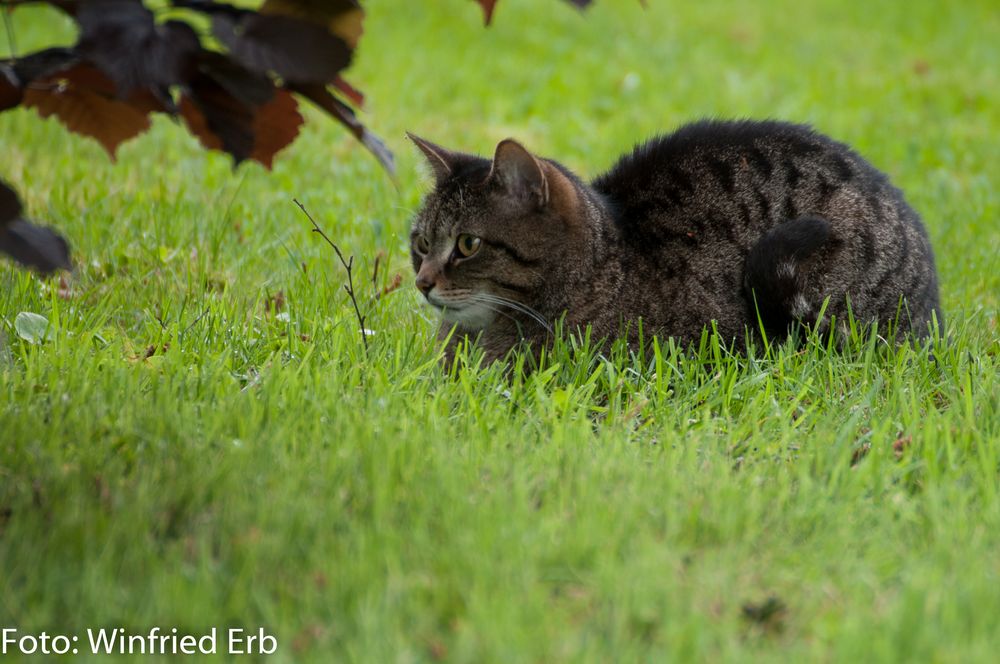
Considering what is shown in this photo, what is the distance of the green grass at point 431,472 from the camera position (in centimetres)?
223

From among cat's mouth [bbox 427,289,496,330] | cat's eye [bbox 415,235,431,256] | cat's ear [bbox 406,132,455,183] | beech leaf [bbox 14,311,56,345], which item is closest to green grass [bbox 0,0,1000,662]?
beech leaf [bbox 14,311,56,345]

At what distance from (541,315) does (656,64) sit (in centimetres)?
642

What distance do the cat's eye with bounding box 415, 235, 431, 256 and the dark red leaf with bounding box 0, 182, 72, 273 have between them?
5.48 ft

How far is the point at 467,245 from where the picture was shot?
12.7ft

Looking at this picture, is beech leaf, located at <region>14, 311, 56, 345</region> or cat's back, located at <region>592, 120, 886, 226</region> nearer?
beech leaf, located at <region>14, 311, 56, 345</region>

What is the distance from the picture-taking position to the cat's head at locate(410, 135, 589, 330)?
12.5 feet

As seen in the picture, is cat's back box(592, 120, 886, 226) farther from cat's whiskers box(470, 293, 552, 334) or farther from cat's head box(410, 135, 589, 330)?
cat's whiskers box(470, 293, 552, 334)

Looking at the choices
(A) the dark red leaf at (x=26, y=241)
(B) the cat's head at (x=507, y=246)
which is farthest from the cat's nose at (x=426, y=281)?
(A) the dark red leaf at (x=26, y=241)

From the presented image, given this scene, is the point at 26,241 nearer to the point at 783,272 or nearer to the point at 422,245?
the point at 422,245

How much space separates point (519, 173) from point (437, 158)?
0.39 m

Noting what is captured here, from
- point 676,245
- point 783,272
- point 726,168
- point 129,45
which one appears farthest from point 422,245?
point 129,45

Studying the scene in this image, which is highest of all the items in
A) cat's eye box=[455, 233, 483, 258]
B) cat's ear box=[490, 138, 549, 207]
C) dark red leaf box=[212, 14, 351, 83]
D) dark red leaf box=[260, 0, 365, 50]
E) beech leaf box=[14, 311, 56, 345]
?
dark red leaf box=[260, 0, 365, 50]

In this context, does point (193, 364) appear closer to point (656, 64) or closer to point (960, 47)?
point (656, 64)

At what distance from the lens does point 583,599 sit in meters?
2.32
